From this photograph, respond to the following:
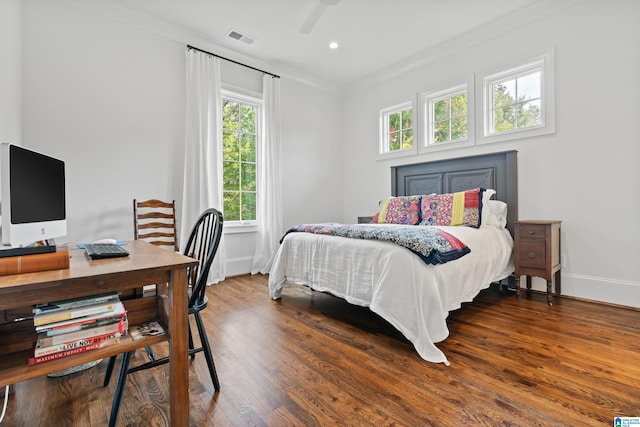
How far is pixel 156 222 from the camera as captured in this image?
3197 millimetres

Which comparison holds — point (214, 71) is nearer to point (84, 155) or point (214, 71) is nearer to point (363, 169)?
point (84, 155)

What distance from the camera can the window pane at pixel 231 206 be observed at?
393 cm

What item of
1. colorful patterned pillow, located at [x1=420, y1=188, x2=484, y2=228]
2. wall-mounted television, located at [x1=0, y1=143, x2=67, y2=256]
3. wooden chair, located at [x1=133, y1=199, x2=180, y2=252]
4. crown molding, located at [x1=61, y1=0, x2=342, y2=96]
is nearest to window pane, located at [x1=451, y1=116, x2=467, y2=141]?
colorful patterned pillow, located at [x1=420, y1=188, x2=484, y2=228]

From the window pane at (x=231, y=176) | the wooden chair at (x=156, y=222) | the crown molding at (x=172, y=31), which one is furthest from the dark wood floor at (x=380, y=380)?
the crown molding at (x=172, y=31)

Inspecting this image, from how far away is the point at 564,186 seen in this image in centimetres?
299

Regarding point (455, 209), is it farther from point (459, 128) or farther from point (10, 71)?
point (10, 71)

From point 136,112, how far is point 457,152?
3.60m

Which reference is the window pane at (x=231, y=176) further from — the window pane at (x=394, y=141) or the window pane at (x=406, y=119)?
the window pane at (x=406, y=119)

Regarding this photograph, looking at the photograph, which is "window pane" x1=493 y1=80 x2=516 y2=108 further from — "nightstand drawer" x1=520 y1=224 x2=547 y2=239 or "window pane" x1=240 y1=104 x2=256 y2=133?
"window pane" x1=240 y1=104 x2=256 y2=133

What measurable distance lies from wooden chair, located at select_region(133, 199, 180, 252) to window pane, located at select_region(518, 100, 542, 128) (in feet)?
12.4

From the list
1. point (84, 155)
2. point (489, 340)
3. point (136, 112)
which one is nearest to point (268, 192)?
point (136, 112)

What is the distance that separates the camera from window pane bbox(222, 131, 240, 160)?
12.9 ft

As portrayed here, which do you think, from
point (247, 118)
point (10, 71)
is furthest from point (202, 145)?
point (10, 71)

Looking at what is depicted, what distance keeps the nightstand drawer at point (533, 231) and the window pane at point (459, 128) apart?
53.4 inches
